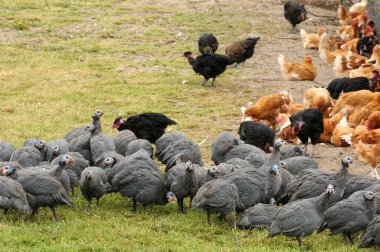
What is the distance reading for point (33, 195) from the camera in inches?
337

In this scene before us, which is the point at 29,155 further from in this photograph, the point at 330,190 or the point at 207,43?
the point at 207,43

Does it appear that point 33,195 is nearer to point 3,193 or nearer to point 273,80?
point 3,193

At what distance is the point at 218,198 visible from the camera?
8.69 metres

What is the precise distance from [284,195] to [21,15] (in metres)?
14.7

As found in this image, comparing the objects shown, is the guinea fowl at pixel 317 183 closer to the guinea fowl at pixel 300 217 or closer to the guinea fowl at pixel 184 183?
the guinea fowl at pixel 300 217

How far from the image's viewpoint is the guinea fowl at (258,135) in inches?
475

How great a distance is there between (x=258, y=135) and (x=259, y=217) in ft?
11.5

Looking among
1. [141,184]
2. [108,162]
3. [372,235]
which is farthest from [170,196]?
[372,235]

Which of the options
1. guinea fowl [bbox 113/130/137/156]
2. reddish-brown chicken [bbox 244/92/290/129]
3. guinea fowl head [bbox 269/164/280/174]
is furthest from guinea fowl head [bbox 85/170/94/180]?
reddish-brown chicken [bbox 244/92/290/129]

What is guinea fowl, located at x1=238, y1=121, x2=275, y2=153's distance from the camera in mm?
12070

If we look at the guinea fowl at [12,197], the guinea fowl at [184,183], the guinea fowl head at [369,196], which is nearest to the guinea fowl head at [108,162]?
the guinea fowl at [184,183]

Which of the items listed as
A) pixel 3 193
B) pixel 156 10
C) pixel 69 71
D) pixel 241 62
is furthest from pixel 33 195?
pixel 156 10

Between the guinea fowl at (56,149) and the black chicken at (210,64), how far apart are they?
5919 millimetres

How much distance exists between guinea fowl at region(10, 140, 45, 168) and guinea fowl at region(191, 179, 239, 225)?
7.91 ft
